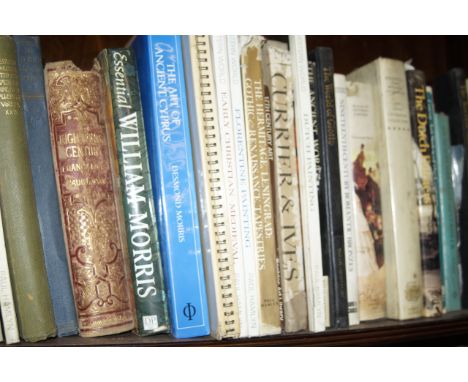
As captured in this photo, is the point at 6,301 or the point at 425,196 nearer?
the point at 6,301

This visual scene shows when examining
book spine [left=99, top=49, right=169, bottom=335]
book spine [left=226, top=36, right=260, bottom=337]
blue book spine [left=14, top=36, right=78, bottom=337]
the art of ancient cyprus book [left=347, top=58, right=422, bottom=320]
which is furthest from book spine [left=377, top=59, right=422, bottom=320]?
blue book spine [left=14, top=36, right=78, bottom=337]

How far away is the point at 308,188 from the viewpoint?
26.5 inches

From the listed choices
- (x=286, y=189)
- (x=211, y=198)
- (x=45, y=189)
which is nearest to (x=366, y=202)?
(x=286, y=189)

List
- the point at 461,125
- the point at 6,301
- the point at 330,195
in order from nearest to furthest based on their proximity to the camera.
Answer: the point at 6,301 < the point at 330,195 < the point at 461,125

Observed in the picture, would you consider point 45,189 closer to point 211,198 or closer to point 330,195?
point 211,198

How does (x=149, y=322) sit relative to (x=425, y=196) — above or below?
below

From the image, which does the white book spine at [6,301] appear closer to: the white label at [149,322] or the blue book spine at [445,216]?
the white label at [149,322]

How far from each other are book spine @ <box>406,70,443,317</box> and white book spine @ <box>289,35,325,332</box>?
0.20 metres

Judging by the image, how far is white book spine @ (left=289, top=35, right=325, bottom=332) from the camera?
0.67 meters

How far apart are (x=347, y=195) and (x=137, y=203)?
1.08ft

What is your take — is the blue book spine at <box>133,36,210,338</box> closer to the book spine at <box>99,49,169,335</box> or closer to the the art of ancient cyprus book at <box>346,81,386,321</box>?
the book spine at <box>99,49,169,335</box>

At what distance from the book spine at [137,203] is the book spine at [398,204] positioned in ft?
1.21

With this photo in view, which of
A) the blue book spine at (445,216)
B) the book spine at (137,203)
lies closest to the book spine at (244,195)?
the book spine at (137,203)
